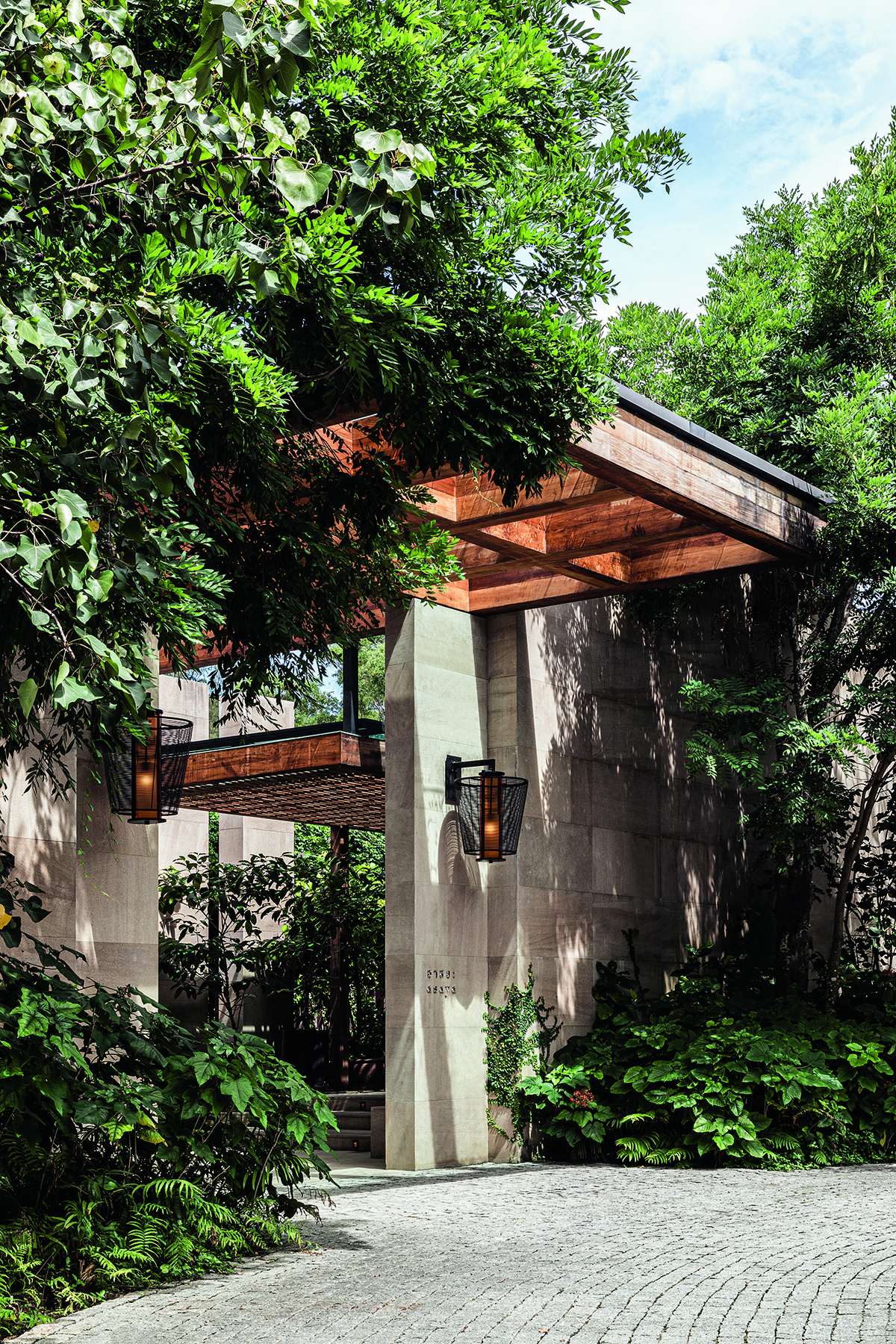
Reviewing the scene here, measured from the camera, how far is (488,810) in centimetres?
892

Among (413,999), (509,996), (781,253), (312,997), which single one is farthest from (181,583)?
(312,997)

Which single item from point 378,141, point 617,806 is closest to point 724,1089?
point 617,806

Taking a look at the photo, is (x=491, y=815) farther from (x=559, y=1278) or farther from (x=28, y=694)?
(x=28, y=694)

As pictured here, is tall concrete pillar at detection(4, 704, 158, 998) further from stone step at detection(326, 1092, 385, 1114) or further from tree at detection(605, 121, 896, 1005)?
stone step at detection(326, 1092, 385, 1114)

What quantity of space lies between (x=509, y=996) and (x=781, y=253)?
6496 millimetres

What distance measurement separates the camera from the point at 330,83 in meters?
4.76

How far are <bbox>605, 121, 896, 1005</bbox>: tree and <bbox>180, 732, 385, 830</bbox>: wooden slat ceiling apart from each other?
271 centimetres

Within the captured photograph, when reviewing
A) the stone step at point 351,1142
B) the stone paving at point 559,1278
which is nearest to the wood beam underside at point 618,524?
the stone paving at point 559,1278

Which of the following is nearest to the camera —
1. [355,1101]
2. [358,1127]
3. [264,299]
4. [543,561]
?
[264,299]

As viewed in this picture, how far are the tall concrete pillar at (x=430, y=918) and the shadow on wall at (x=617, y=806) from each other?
54cm

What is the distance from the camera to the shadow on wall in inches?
383

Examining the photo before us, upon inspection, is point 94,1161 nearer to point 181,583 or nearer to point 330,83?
point 181,583

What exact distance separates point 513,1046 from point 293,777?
289 cm

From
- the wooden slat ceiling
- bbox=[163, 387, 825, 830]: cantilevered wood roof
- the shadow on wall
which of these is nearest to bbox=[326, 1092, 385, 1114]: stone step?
the shadow on wall
